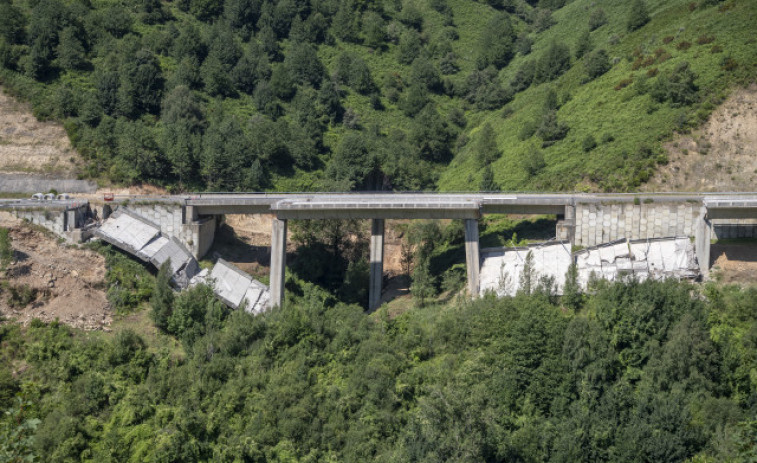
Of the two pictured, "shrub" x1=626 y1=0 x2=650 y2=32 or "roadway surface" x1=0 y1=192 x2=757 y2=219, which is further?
"shrub" x1=626 y1=0 x2=650 y2=32

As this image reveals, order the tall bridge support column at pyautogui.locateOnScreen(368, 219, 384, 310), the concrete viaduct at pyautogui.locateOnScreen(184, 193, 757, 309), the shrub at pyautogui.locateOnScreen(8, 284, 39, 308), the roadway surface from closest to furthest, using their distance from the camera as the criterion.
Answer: the shrub at pyautogui.locateOnScreen(8, 284, 39, 308) < the concrete viaduct at pyautogui.locateOnScreen(184, 193, 757, 309) < the roadway surface < the tall bridge support column at pyautogui.locateOnScreen(368, 219, 384, 310)

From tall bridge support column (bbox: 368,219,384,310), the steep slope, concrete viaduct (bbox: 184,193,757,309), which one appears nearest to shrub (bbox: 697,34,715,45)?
the steep slope

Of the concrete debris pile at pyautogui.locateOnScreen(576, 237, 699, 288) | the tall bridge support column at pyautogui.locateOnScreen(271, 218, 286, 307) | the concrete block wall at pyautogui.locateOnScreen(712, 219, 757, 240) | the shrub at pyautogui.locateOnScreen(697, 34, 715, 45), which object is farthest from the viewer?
the shrub at pyautogui.locateOnScreen(697, 34, 715, 45)

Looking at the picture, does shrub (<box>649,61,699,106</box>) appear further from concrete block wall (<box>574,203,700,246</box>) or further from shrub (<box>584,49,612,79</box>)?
concrete block wall (<box>574,203,700,246</box>)

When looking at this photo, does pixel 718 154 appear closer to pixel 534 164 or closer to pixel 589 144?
pixel 589 144

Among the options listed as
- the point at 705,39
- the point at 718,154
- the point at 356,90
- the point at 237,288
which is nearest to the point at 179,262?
the point at 237,288

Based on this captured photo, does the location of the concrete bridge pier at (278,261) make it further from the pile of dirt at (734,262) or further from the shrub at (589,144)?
the pile of dirt at (734,262)

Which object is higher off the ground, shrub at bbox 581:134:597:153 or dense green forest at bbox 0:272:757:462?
shrub at bbox 581:134:597:153
